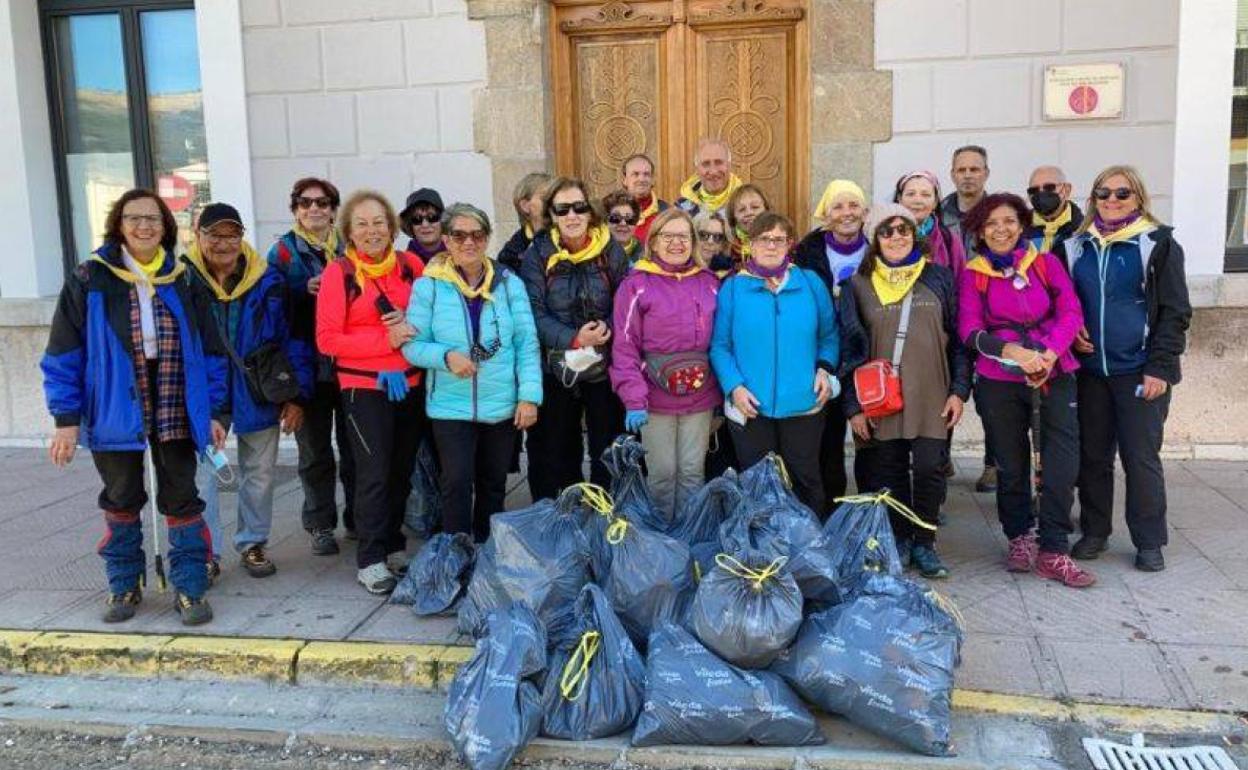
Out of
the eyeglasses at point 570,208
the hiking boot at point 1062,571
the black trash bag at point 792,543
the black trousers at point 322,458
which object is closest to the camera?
the black trash bag at point 792,543

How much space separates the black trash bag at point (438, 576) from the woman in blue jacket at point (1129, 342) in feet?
9.32

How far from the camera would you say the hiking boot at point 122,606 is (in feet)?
13.9

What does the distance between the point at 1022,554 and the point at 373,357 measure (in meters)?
3.03

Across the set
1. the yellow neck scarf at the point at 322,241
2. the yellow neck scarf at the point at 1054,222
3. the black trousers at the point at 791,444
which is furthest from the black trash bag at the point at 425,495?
the yellow neck scarf at the point at 1054,222

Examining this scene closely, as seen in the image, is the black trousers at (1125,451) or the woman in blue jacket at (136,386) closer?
the woman in blue jacket at (136,386)

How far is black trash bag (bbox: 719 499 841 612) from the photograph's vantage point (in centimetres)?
352

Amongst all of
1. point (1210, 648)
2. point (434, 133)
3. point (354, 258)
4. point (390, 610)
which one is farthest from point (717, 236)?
point (434, 133)

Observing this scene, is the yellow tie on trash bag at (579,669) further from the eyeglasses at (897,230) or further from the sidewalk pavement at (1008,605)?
the eyeglasses at (897,230)

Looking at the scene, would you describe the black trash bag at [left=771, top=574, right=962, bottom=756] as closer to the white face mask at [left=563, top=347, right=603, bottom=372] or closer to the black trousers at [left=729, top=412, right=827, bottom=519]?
the black trousers at [left=729, top=412, right=827, bottom=519]

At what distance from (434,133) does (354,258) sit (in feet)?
9.27

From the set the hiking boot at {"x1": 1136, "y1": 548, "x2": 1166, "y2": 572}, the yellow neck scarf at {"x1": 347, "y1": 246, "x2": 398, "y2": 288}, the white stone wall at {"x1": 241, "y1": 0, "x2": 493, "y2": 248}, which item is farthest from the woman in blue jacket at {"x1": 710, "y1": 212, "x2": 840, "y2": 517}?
the white stone wall at {"x1": 241, "y1": 0, "x2": 493, "y2": 248}

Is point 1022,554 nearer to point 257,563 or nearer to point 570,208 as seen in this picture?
point 570,208

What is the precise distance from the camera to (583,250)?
456 centimetres

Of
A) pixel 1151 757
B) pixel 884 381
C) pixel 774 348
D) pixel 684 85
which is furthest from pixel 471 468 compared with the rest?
pixel 684 85
